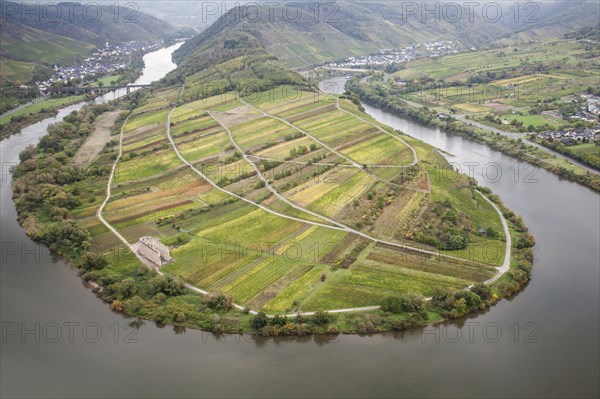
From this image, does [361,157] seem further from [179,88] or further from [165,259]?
[179,88]

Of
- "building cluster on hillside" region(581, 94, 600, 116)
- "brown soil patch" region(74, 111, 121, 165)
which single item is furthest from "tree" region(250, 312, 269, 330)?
"building cluster on hillside" region(581, 94, 600, 116)

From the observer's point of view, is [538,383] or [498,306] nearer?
[538,383]

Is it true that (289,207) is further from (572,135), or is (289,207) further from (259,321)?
(572,135)

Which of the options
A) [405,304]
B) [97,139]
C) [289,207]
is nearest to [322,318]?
[405,304]

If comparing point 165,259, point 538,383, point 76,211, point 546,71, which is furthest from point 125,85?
point 538,383

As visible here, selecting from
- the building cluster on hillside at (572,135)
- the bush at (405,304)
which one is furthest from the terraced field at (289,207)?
the building cluster on hillside at (572,135)

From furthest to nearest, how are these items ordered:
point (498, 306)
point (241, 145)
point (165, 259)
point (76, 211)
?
point (241, 145)
point (76, 211)
point (165, 259)
point (498, 306)

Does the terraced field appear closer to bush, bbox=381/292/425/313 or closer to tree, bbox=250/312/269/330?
bush, bbox=381/292/425/313
